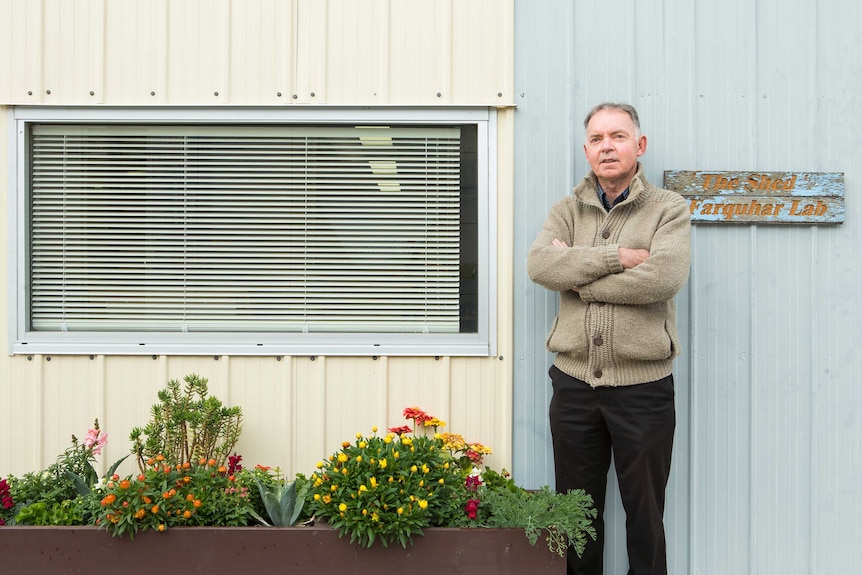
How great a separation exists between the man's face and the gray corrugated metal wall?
319mm

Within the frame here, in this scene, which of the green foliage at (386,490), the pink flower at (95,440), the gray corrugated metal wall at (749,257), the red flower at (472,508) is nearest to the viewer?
the green foliage at (386,490)

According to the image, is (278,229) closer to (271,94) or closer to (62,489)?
(271,94)

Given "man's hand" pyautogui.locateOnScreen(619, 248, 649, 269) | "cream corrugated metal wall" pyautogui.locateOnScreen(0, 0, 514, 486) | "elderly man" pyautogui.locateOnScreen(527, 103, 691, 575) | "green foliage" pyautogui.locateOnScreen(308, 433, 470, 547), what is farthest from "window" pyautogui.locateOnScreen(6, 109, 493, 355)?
"man's hand" pyautogui.locateOnScreen(619, 248, 649, 269)

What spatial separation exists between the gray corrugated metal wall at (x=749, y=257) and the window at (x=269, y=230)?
600 millimetres

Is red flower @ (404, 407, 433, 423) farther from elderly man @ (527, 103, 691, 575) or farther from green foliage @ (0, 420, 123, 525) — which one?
green foliage @ (0, 420, 123, 525)

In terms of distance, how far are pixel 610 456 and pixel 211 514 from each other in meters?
1.54

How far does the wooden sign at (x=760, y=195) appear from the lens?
294 centimetres

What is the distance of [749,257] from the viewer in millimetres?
2973

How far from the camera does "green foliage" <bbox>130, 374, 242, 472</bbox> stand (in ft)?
9.10

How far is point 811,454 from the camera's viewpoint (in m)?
2.98

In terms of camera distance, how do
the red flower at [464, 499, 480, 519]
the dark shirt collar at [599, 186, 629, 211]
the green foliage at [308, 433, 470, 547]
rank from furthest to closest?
the dark shirt collar at [599, 186, 629, 211] < the red flower at [464, 499, 480, 519] < the green foliage at [308, 433, 470, 547]

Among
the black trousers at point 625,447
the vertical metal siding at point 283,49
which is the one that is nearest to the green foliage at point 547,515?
the black trousers at point 625,447

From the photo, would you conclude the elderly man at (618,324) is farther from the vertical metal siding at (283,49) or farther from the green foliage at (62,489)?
the green foliage at (62,489)

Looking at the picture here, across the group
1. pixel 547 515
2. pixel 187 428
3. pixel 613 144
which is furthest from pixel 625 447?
pixel 187 428
